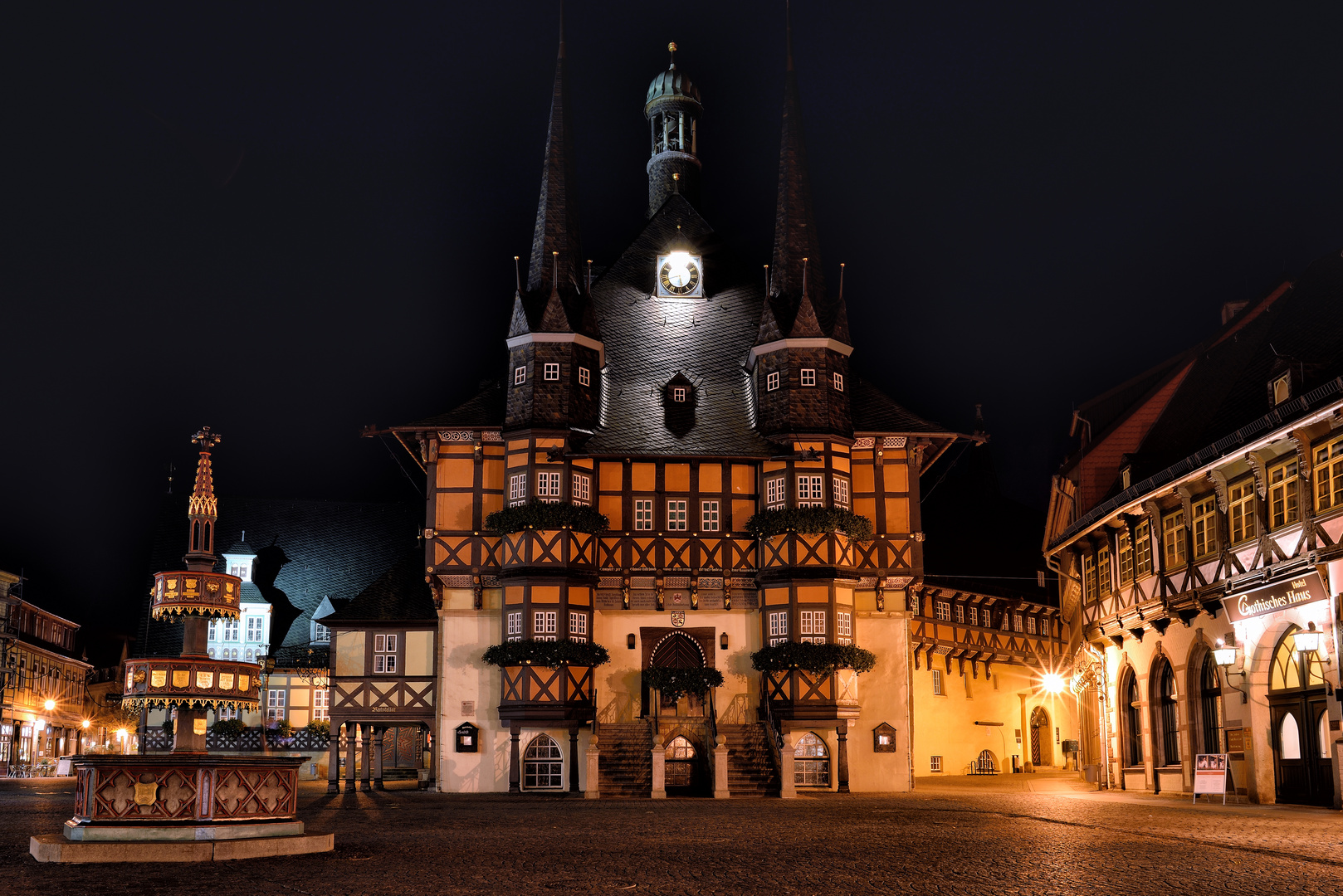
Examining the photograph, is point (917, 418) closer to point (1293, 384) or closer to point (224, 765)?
point (1293, 384)

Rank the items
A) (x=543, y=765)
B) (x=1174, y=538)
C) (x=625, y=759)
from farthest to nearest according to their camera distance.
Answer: (x=543, y=765) → (x=625, y=759) → (x=1174, y=538)

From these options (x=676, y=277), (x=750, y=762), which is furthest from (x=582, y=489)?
(x=676, y=277)

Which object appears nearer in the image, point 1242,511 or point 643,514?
point 1242,511

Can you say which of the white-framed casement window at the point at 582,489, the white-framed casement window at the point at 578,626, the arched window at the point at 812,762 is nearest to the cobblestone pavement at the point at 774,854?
the white-framed casement window at the point at 578,626

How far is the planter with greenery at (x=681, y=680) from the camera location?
134 ft

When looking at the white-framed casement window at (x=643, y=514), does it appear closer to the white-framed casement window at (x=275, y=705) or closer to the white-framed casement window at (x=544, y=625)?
the white-framed casement window at (x=544, y=625)

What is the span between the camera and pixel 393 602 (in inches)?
1793

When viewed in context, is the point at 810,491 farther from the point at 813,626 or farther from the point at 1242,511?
the point at 1242,511

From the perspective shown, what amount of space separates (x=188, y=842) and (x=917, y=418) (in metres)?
30.0

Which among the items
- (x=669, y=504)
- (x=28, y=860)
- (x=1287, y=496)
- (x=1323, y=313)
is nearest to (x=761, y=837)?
(x=28, y=860)

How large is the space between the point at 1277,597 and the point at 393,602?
1082 inches

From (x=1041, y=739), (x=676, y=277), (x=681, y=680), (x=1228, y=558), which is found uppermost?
(x=676, y=277)

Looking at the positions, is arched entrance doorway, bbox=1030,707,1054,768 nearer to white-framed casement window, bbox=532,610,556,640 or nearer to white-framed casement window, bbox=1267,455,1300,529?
white-framed casement window, bbox=532,610,556,640

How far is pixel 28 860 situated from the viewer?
664 inches
